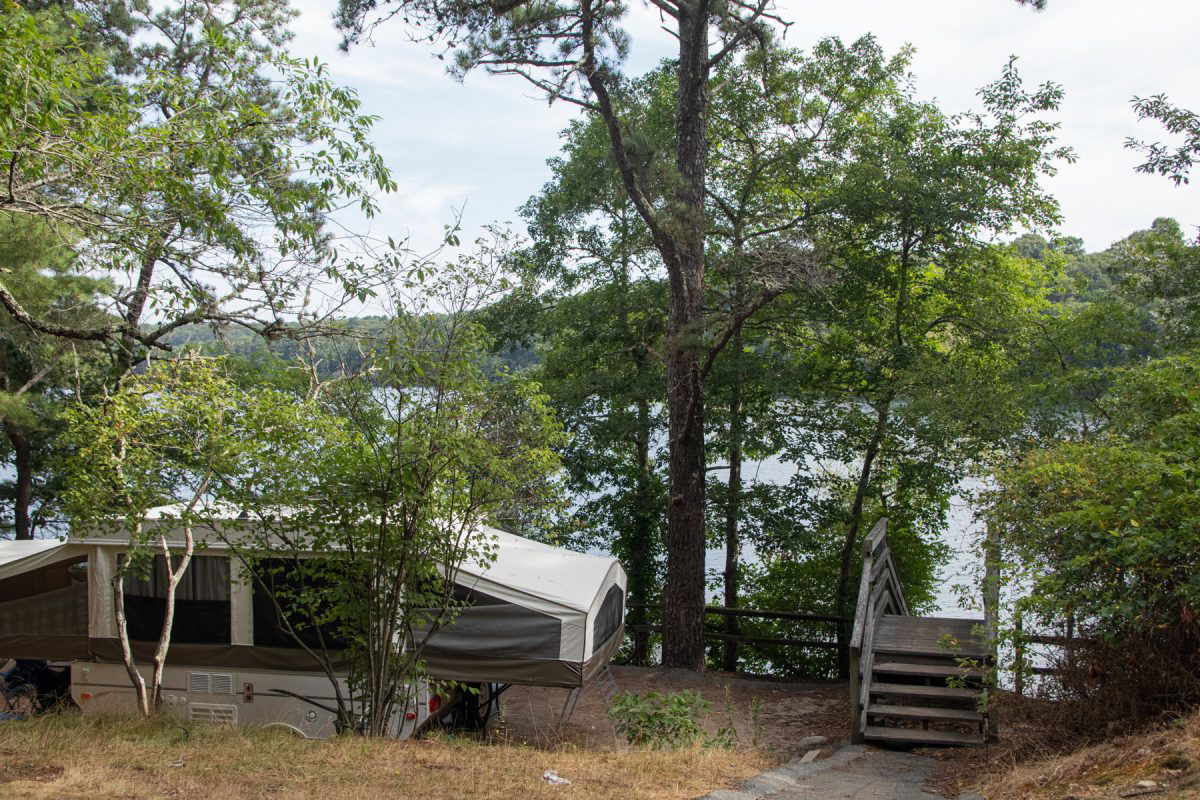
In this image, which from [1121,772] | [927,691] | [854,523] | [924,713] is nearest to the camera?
A: [1121,772]

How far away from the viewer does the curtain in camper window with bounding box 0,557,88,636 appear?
8.51 meters

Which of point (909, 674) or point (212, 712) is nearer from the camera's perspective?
point (212, 712)

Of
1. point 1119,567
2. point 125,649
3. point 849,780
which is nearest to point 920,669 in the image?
point 849,780

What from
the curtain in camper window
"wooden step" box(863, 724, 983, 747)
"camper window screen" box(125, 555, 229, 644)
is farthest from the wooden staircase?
the curtain in camper window

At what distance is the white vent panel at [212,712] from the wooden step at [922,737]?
5.76m

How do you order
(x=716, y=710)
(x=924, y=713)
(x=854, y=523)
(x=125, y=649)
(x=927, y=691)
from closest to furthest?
1. (x=125, y=649)
2. (x=924, y=713)
3. (x=927, y=691)
4. (x=716, y=710)
5. (x=854, y=523)

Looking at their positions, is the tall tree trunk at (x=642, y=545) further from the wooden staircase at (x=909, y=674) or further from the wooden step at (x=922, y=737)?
the wooden step at (x=922, y=737)

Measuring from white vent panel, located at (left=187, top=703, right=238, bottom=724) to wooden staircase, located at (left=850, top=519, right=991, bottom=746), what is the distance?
18.4 feet

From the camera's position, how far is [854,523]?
1564 cm

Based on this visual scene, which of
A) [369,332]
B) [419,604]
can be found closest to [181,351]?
[369,332]

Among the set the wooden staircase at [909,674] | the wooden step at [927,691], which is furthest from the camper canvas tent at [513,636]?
the wooden step at [927,691]

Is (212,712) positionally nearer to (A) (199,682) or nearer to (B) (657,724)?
(A) (199,682)

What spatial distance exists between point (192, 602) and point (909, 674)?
6.85 m

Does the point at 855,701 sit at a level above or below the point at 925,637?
below
